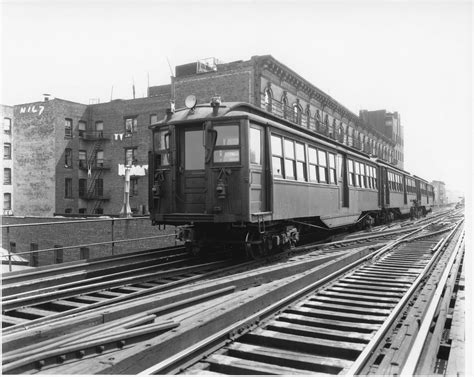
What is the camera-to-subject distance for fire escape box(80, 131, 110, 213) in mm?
38781

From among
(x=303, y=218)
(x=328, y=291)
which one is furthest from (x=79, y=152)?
(x=328, y=291)

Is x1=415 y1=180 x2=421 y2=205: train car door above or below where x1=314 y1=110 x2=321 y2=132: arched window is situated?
below

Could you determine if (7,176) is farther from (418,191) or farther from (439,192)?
(439,192)

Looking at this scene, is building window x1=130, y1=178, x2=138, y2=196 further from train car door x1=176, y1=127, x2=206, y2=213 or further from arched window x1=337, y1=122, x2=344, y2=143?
train car door x1=176, y1=127, x2=206, y2=213

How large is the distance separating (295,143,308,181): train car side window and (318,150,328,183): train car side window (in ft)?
4.03

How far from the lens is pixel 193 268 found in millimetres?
8219

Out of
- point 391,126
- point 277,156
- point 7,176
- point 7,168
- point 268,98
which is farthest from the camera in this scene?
point 391,126

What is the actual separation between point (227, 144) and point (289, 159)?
1.98 metres

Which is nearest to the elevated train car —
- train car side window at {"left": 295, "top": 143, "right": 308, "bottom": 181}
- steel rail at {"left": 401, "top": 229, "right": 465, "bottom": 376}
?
train car side window at {"left": 295, "top": 143, "right": 308, "bottom": 181}

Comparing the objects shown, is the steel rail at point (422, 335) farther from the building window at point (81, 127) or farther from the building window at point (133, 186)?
the building window at point (81, 127)

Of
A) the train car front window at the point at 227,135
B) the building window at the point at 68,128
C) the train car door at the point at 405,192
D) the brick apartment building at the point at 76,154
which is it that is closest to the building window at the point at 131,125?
the brick apartment building at the point at 76,154

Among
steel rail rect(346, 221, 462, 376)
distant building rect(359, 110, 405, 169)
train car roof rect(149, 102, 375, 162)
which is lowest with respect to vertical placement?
steel rail rect(346, 221, 462, 376)

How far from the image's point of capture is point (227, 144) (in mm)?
8633

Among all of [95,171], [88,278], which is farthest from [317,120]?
[88,278]
